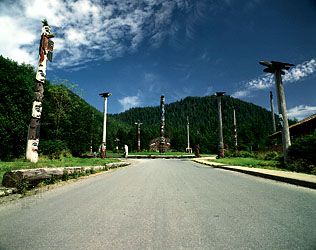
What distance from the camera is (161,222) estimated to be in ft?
13.9

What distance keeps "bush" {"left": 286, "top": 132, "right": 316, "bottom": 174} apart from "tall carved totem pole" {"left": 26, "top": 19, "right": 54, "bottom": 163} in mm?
14021

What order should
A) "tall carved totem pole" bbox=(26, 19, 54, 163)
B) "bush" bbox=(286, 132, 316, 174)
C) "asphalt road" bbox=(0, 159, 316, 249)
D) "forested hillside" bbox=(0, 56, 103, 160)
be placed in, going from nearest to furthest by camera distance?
1. "asphalt road" bbox=(0, 159, 316, 249)
2. "tall carved totem pole" bbox=(26, 19, 54, 163)
3. "bush" bbox=(286, 132, 316, 174)
4. "forested hillside" bbox=(0, 56, 103, 160)

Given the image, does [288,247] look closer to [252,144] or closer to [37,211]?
[37,211]

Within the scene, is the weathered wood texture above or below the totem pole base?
below

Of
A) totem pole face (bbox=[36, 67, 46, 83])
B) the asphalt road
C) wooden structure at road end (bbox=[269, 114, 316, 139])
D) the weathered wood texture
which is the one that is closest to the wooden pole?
wooden structure at road end (bbox=[269, 114, 316, 139])

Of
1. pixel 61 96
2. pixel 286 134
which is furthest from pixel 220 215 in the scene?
pixel 61 96

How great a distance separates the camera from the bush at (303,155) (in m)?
14.0

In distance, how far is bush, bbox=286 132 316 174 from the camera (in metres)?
14.0

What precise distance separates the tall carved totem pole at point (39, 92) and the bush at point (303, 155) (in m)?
14.0

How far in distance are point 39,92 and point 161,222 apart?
1219cm

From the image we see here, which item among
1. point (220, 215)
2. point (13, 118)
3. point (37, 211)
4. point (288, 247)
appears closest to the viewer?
point (288, 247)

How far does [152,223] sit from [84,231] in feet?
3.52

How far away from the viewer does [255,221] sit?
4.20m

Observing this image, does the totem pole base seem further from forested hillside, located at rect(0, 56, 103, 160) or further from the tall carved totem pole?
forested hillside, located at rect(0, 56, 103, 160)
